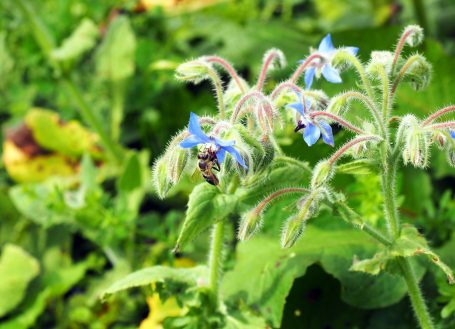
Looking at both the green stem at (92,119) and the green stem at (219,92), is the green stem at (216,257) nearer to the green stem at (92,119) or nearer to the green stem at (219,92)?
the green stem at (219,92)

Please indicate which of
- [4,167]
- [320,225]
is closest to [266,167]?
[320,225]

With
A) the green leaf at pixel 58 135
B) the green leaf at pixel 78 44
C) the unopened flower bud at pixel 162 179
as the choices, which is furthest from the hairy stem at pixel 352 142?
the green leaf at pixel 58 135

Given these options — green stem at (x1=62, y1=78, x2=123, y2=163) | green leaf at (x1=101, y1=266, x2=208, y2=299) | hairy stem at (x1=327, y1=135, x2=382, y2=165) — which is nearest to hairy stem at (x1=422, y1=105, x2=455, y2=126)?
hairy stem at (x1=327, y1=135, x2=382, y2=165)

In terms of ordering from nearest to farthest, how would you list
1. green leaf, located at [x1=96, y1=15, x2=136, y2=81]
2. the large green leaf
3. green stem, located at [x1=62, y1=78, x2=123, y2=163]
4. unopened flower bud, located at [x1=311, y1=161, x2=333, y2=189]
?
unopened flower bud, located at [x1=311, y1=161, x2=333, y2=189]
the large green leaf
green stem, located at [x1=62, y1=78, x2=123, y2=163]
green leaf, located at [x1=96, y1=15, x2=136, y2=81]

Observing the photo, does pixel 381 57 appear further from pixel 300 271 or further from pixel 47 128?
pixel 47 128

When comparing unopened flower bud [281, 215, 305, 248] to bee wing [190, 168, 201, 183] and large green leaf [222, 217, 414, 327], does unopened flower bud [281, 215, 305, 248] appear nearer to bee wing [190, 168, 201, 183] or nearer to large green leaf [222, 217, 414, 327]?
bee wing [190, 168, 201, 183]

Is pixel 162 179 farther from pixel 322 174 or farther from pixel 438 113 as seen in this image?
pixel 438 113
